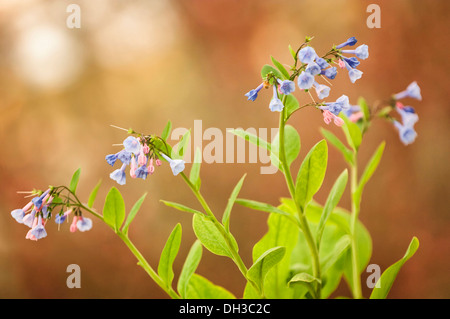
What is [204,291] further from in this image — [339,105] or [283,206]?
[339,105]

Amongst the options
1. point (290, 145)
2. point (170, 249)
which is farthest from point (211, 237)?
point (290, 145)

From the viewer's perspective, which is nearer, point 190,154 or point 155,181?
point 190,154

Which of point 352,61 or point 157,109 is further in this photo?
point 157,109

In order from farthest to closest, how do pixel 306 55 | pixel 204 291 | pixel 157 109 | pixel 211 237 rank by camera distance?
pixel 157 109, pixel 204 291, pixel 211 237, pixel 306 55

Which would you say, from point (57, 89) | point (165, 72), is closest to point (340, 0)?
point (165, 72)

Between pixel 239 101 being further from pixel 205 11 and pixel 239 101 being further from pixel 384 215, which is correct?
pixel 384 215

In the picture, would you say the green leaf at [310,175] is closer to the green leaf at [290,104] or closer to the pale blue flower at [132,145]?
the green leaf at [290,104]

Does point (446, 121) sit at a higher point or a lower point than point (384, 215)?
higher

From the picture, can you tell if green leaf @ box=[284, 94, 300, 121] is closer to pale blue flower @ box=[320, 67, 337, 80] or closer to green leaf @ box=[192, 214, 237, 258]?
pale blue flower @ box=[320, 67, 337, 80]
